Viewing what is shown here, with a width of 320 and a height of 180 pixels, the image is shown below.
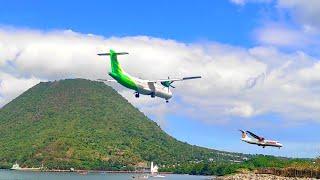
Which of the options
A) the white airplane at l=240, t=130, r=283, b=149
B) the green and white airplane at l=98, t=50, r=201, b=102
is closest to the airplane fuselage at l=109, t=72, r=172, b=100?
the green and white airplane at l=98, t=50, r=201, b=102

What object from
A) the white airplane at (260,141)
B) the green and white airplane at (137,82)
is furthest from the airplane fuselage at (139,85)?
the white airplane at (260,141)

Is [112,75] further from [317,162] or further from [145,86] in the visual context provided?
[317,162]

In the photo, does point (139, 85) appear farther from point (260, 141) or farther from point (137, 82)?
point (260, 141)

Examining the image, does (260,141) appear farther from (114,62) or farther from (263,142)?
(114,62)

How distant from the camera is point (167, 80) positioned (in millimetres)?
60938

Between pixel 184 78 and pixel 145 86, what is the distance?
6042 mm

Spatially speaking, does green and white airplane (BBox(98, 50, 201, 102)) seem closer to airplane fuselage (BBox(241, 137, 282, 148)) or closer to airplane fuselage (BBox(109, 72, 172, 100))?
airplane fuselage (BBox(109, 72, 172, 100))

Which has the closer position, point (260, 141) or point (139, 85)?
point (139, 85)

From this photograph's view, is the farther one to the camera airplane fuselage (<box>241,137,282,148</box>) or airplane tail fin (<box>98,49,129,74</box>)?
airplane fuselage (<box>241,137,282,148</box>)

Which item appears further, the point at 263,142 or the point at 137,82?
the point at 263,142

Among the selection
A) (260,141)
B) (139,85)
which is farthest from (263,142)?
(139,85)

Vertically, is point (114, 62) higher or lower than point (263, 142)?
higher

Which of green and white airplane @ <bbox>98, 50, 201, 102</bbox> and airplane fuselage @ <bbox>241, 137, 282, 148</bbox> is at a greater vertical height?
green and white airplane @ <bbox>98, 50, 201, 102</bbox>

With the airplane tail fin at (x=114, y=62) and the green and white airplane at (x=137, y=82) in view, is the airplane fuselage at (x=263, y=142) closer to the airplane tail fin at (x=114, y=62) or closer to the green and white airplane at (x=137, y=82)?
the green and white airplane at (x=137, y=82)
